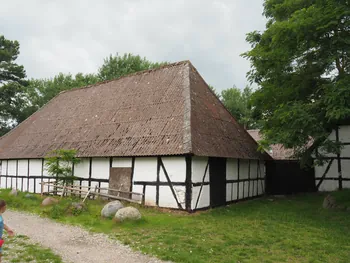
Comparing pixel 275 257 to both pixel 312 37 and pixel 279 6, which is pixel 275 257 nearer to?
pixel 312 37

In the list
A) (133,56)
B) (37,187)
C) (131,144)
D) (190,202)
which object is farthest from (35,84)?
(190,202)

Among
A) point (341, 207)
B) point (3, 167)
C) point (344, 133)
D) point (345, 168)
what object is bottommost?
point (341, 207)

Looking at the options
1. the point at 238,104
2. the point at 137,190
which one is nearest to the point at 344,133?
the point at 137,190

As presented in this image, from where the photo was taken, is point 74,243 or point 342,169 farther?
point 342,169

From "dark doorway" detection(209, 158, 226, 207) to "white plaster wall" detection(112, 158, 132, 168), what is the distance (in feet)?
11.5

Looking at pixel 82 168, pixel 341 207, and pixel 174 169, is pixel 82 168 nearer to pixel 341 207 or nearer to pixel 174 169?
pixel 174 169

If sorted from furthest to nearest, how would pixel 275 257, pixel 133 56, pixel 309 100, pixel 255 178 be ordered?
pixel 133 56 → pixel 255 178 → pixel 309 100 → pixel 275 257

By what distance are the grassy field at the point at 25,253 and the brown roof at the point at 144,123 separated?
5893 mm

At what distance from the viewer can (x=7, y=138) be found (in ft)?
74.4

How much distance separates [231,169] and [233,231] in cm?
591

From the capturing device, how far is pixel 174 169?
12227 millimetres

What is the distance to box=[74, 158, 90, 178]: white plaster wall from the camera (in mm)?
15359

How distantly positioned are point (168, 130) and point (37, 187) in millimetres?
9230

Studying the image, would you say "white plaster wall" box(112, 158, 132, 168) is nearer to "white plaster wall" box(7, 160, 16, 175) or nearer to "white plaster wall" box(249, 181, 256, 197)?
"white plaster wall" box(249, 181, 256, 197)
